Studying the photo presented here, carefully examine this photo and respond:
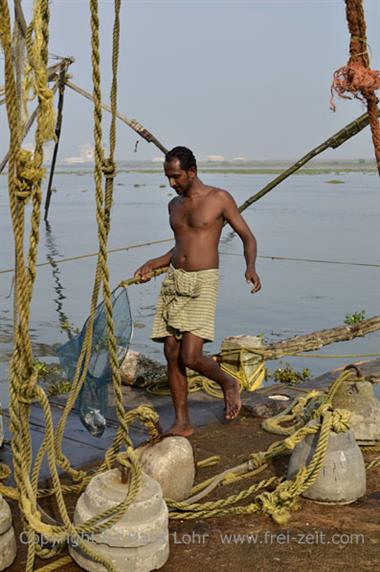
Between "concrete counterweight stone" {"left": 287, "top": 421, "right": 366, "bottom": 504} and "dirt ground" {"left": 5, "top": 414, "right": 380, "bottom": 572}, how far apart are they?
2.1 inches

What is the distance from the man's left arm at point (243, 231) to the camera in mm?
4934

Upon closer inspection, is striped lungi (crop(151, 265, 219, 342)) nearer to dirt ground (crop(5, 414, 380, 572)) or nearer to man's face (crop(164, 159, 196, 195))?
man's face (crop(164, 159, 196, 195))

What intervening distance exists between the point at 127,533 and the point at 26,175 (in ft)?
4.96

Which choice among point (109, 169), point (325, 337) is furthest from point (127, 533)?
point (325, 337)

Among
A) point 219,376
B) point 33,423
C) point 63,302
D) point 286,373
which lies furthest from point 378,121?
point 63,302

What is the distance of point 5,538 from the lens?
3094 millimetres

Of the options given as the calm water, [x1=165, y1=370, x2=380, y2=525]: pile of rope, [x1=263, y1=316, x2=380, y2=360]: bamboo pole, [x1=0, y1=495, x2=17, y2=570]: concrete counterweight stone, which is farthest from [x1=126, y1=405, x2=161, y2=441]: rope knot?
the calm water

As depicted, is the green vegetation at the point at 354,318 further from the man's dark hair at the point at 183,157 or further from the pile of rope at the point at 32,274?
the pile of rope at the point at 32,274

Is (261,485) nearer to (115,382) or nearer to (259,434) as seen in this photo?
(259,434)

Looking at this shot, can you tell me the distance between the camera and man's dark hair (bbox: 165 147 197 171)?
15.4 feet

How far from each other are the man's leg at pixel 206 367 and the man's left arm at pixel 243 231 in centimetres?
54

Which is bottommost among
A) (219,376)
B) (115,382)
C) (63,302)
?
(63,302)

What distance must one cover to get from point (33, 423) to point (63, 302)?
7.39 m

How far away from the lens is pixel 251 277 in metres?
4.98
